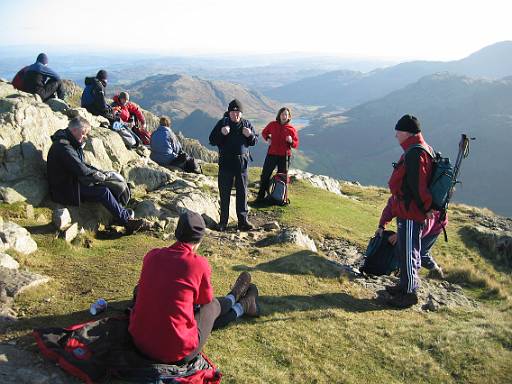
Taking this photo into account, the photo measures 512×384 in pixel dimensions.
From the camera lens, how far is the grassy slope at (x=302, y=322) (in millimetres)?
8320

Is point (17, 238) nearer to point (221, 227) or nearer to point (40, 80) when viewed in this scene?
point (221, 227)

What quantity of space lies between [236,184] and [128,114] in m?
13.4

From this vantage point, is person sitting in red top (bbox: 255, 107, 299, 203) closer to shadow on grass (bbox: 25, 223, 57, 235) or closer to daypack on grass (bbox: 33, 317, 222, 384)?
shadow on grass (bbox: 25, 223, 57, 235)

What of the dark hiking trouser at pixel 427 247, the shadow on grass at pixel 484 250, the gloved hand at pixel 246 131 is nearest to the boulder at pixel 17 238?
the gloved hand at pixel 246 131

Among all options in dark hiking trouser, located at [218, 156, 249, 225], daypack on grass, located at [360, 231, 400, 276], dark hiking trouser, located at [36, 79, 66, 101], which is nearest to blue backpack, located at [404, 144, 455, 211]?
daypack on grass, located at [360, 231, 400, 276]

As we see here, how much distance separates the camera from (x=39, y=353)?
→ 731cm

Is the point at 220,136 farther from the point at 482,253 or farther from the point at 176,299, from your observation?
the point at 482,253

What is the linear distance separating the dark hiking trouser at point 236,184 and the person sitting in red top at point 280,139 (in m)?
3.67

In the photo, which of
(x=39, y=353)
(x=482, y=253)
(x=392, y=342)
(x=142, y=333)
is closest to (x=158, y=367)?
(x=142, y=333)

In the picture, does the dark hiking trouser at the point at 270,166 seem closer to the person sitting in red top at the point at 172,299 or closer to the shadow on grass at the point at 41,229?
the shadow on grass at the point at 41,229

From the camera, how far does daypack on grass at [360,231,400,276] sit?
12.8 meters

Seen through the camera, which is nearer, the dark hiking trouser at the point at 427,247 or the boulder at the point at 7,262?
the boulder at the point at 7,262

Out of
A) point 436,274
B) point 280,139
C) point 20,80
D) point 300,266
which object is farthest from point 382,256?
point 20,80

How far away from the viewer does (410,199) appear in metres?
10.8
